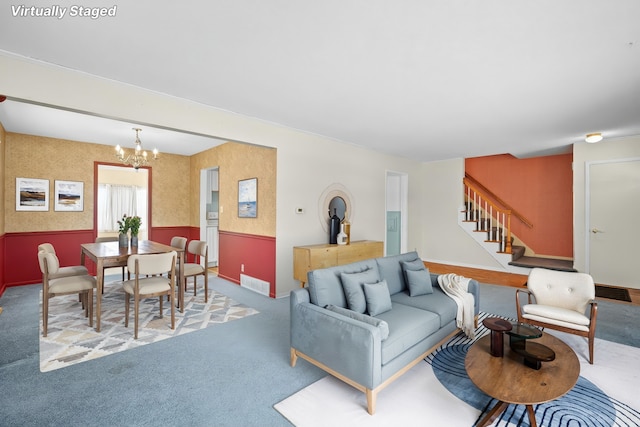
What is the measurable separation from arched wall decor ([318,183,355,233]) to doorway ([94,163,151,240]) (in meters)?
5.38

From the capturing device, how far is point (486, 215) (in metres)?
6.96

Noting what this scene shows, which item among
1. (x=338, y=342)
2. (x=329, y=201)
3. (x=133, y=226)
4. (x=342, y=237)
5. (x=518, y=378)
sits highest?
(x=329, y=201)

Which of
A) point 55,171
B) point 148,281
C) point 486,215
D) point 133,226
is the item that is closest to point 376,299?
point 148,281

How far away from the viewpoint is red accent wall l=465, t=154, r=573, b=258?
655cm

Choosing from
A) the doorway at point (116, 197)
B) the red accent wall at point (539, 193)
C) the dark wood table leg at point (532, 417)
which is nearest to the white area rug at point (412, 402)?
the dark wood table leg at point (532, 417)

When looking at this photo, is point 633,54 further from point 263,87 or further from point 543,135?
point 263,87

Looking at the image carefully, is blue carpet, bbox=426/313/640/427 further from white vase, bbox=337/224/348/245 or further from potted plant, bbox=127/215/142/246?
potted plant, bbox=127/215/142/246

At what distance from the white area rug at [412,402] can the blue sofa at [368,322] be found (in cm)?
14

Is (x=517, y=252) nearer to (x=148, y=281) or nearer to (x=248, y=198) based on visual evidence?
(x=248, y=198)

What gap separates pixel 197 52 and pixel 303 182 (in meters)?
2.76

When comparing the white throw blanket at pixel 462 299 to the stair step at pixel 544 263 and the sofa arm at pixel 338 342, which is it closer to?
the sofa arm at pixel 338 342

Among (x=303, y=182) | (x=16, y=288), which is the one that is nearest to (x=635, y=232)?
(x=303, y=182)

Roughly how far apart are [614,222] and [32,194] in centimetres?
1040

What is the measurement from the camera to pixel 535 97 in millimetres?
3377
